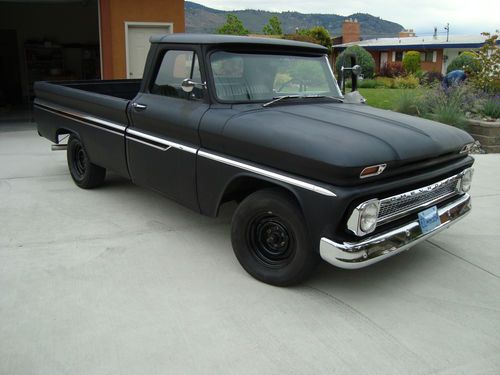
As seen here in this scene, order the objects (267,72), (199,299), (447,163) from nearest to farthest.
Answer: (199,299), (447,163), (267,72)

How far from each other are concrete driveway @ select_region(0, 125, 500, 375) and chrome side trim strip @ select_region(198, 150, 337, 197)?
0.83 meters

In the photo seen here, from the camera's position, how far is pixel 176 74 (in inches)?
175

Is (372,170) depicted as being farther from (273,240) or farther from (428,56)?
(428,56)

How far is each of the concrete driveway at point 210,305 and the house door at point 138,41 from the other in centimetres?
609

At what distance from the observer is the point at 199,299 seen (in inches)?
137

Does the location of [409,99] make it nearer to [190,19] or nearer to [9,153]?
[9,153]

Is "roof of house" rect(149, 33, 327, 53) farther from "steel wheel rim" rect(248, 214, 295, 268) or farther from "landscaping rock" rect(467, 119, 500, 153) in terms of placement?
"landscaping rock" rect(467, 119, 500, 153)

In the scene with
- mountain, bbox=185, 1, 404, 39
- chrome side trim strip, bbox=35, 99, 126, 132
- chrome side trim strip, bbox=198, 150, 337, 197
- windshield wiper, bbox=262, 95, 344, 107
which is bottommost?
chrome side trim strip, bbox=198, 150, 337, 197

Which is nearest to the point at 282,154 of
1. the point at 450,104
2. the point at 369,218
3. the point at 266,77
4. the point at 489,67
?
the point at 369,218

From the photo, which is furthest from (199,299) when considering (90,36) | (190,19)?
(190,19)

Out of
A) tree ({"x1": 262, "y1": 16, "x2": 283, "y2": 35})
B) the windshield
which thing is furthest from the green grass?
tree ({"x1": 262, "y1": 16, "x2": 283, "y2": 35})

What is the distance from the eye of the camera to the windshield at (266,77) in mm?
4102

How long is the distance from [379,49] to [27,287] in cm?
4416

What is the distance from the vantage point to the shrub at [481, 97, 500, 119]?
9.28 meters
